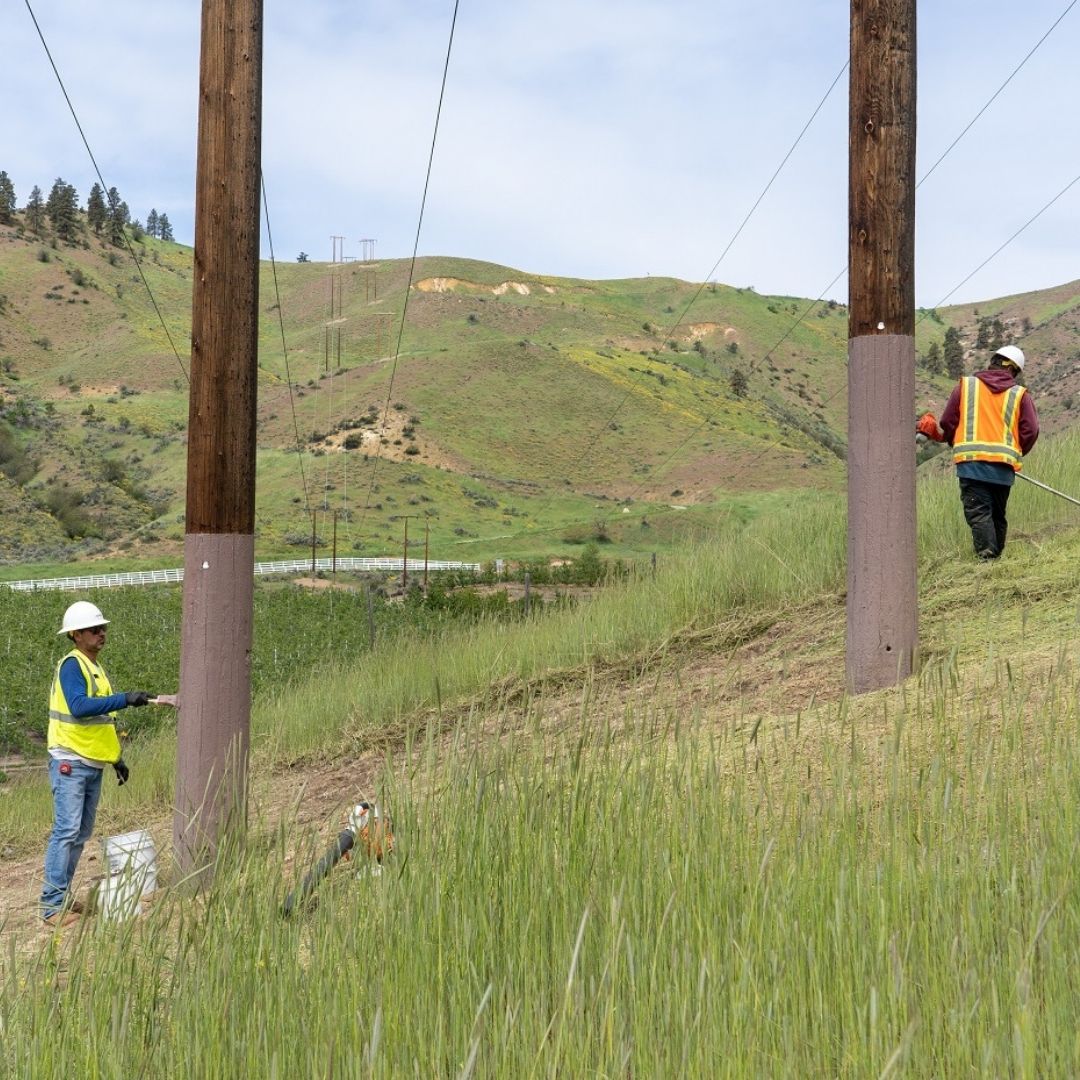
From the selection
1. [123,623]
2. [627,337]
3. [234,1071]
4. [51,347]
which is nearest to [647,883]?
[234,1071]

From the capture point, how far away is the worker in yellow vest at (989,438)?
973cm

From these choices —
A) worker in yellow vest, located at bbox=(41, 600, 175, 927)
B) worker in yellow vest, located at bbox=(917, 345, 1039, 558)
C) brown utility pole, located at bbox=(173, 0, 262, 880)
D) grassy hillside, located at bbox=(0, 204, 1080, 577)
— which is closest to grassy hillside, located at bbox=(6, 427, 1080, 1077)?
brown utility pole, located at bbox=(173, 0, 262, 880)

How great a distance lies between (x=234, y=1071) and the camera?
300cm

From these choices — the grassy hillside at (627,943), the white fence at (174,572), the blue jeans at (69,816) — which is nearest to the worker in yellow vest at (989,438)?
the grassy hillside at (627,943)

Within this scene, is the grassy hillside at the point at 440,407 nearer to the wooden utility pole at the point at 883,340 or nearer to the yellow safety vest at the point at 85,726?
the yellow safety vest at the point at 85,726

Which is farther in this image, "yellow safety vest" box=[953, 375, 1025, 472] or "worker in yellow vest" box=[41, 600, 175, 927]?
"yellow safety vest" box=[953, 375, 1025, 472]

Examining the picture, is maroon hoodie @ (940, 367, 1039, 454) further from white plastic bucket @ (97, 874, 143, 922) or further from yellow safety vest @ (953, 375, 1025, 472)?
white plastic bucket @ (97, 874, 143, 922)

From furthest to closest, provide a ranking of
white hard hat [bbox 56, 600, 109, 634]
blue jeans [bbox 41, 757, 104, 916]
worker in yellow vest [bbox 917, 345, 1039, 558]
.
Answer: worker in yellow vest [bbox 917, 345, 1039, 558] < white hard hat [bbox 56, 600, 109, 634] < blue jeans [bbox 41, 757, 104, 916]

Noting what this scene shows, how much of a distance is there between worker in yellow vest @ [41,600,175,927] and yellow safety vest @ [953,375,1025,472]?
5.76 metres

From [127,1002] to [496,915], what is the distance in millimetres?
961

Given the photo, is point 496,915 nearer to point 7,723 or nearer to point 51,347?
point 7,723

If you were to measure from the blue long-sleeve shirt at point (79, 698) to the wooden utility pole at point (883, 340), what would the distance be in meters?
3.85

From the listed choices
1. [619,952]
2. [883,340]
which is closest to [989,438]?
[883,340]

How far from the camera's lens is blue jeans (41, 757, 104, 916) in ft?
23.5
